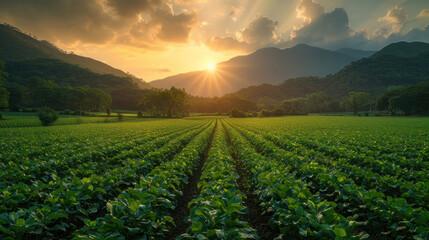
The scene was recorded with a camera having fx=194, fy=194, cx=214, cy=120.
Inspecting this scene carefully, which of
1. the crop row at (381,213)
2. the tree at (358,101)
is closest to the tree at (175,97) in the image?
the crop row at (381,213)

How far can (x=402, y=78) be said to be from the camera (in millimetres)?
183250

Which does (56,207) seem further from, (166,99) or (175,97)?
(166,99)

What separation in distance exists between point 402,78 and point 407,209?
252998 mm

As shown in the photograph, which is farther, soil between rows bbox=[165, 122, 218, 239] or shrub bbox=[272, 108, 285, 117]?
shrub bbox=[272, 108, 285, 117]

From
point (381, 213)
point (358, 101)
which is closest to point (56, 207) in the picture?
point (381, 213)

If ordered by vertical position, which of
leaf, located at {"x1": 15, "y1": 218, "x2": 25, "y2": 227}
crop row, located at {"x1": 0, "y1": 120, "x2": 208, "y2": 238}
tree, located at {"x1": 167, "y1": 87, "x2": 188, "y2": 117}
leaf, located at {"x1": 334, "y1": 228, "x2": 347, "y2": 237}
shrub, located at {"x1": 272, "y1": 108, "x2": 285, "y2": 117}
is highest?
tree, located at {"x1": 167, "y1": 87, "x2": 188, "y2": 117}

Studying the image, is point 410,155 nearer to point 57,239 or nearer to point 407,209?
point 407,209

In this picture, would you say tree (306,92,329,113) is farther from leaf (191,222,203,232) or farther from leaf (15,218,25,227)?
leaf (15,218,25,227)

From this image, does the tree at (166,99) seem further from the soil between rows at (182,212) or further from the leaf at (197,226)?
the leaf at (197,226)

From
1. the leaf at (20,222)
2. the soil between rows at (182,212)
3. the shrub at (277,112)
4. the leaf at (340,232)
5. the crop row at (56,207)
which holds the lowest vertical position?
the soil between rows at (182,212)

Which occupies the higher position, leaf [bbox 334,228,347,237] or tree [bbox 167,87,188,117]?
tree [bbox 167,87,188,117]

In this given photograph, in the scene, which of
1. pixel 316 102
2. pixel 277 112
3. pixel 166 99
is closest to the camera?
pixel 166 99

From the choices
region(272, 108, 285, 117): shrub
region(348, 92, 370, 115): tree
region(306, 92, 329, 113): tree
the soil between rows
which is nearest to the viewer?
the soil between rows

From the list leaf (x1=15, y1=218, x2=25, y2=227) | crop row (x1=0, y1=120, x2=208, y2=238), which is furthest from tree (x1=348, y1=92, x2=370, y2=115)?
leaf (x1=15, y1=218, x2=25, y2=227)
